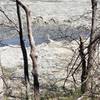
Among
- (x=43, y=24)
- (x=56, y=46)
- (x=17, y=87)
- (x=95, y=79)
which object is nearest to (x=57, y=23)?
(x=43, y=24)

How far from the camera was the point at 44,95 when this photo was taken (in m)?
8.21

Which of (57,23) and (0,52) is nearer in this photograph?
(0,52)

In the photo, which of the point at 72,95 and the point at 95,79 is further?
the point at 72,95

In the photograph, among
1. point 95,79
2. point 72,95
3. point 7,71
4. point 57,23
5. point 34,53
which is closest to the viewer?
point 34,53

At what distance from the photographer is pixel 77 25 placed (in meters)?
14.1

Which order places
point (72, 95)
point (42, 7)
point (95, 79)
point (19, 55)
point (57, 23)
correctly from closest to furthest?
point (95, 79)
point (72, 95)
point (19, 55)
point (57, 23)
point (42, 7)

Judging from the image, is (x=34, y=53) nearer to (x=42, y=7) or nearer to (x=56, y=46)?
(x=56, y=46)

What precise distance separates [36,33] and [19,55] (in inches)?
111

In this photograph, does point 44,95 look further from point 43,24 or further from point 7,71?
point 43,24

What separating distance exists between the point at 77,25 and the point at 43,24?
135 centimetres

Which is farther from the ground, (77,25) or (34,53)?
(34,53)

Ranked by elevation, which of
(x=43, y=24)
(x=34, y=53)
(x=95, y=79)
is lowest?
(x=43, y=24)

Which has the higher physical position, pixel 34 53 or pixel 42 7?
pixel 34 53

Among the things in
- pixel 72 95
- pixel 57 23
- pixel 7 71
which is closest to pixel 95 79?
pixel 72 95
